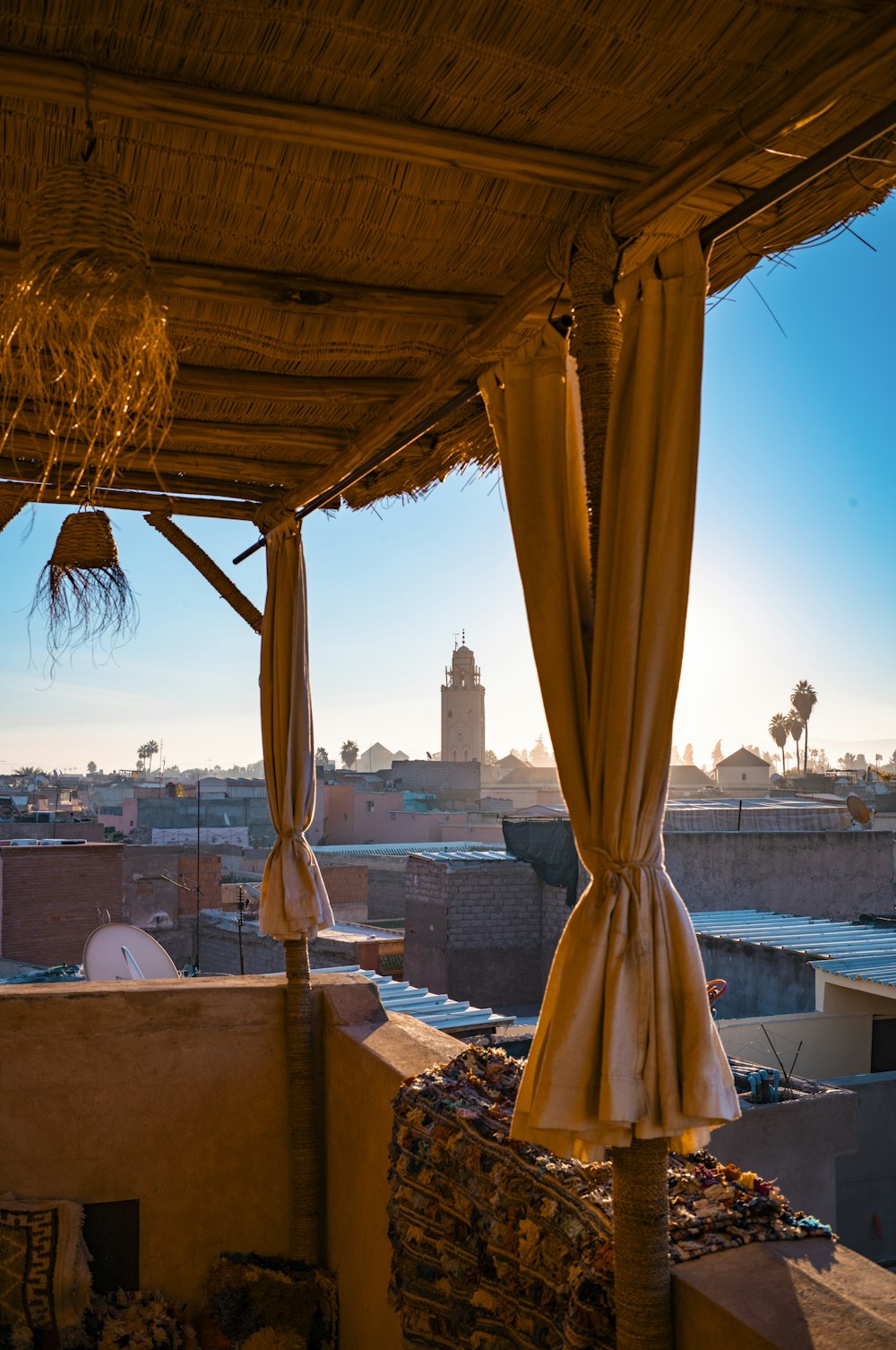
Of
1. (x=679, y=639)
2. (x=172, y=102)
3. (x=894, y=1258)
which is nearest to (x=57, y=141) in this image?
(x=172, y=102)

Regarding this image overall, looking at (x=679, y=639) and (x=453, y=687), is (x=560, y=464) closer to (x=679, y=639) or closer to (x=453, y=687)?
(x=679, y=639)

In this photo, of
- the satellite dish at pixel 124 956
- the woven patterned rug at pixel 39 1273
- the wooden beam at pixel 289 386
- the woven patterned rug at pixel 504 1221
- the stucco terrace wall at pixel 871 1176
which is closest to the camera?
the woven patterned rug at pixel 504 1221

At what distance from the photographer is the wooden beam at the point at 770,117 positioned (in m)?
1.48

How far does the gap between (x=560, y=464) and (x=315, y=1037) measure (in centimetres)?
291

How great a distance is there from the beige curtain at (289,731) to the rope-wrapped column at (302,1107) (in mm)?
191

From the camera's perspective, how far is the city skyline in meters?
2.27

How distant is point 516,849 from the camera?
49.9 ft

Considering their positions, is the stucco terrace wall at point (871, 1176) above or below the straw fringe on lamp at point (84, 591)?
below

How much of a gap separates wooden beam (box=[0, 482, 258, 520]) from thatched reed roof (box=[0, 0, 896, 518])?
5.39 feet

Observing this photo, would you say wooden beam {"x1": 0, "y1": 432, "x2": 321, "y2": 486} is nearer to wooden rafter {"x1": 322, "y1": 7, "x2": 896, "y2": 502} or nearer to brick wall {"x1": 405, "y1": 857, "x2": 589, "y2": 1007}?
wooden rafter {"x1": 322, "y1": 7, "x2": 896, "y2": 502}

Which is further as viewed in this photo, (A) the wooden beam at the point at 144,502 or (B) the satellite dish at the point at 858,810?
(B) the satellite dish at the point at 858,810

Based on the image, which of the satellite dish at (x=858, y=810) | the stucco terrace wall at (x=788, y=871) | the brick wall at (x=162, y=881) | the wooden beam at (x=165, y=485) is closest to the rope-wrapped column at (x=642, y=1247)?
the wooden beam at (x=165, y=485)

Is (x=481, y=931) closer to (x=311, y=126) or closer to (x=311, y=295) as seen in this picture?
(x=311, y=295)

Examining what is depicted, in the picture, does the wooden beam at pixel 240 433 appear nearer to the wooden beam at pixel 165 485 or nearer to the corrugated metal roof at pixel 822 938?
the wooden beam at pixel 165 485
